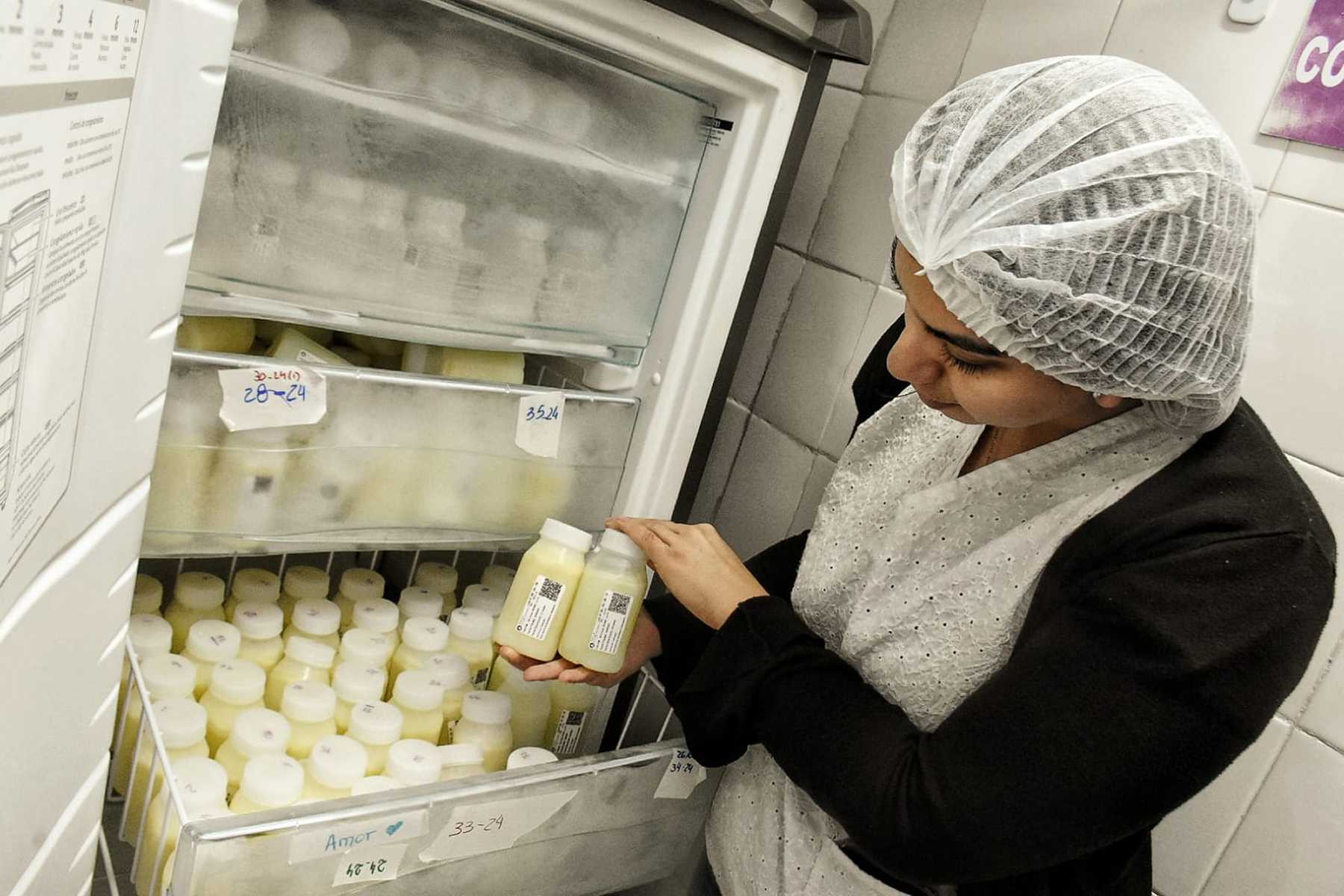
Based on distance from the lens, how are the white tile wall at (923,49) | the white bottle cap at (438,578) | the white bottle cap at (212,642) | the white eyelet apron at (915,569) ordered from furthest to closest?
the white bottle cap at (438,578)
the white tile wall at (923,49)
the white bottle cap at (212,642)
the white eyelet apron at (915,569)

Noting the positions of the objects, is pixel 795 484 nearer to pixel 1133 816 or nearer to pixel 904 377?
pixel 904 377

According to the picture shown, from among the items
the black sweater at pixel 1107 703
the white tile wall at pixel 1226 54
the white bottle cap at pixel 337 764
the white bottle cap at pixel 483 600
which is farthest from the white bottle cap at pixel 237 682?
the white tile wall at pixel 1226 54

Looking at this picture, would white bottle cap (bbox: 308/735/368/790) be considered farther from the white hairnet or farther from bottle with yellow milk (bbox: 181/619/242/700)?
the white hairnet

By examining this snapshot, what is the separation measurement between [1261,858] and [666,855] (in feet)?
2.22

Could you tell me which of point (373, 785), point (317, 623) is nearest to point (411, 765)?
point (373, 785)

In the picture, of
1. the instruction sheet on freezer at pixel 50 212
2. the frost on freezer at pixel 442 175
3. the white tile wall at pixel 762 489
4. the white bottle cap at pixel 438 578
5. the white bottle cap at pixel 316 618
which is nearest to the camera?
the instruction sheet on freezer at pixel 50 212

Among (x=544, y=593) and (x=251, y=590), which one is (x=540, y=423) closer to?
(x=544, y=593)

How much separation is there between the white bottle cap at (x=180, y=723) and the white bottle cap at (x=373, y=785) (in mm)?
177

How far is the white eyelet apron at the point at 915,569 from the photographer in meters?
0.86

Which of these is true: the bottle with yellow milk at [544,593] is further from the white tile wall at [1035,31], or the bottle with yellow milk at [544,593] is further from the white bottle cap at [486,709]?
the white tile wall at [1035,31]

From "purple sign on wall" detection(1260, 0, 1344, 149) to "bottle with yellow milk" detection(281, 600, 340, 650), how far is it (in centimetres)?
126

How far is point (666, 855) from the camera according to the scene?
124 centimetres

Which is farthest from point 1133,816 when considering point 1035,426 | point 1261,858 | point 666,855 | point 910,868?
point 666,855

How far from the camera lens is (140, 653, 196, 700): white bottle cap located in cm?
110
